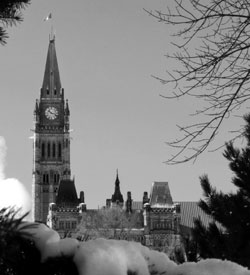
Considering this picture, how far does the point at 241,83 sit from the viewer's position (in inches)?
230

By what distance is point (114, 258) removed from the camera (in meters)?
2.16

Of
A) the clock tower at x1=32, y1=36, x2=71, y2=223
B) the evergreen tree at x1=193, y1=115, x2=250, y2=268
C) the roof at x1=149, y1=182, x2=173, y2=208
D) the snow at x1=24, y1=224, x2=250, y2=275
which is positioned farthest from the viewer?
the clock tower at x1=32, y1=36, x2=71, y2=223

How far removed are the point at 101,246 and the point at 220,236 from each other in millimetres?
7038

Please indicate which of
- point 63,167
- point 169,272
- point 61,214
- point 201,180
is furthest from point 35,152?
point 169,272

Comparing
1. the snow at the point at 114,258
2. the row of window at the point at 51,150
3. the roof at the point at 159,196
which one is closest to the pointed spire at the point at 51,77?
the row of window at the point at 51,150

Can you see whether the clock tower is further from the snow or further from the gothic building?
the snow

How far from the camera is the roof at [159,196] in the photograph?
80188 mm

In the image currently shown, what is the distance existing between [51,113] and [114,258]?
324 feet

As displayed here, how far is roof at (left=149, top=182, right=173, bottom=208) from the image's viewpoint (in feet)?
263

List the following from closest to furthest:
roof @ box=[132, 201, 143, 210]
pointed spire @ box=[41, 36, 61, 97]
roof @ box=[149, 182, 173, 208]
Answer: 1. roof @ box=[149, 182, 173, 208]
2. roof @ box=[132, 201, 143, 210]
3. pointed spire @ box=[41, 36, 61, 97]

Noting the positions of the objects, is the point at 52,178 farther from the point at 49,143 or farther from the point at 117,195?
the point at 117,195

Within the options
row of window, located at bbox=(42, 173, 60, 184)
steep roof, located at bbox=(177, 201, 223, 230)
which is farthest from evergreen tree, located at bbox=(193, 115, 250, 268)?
row of window, located at bbox=(42, 173, 60, 184)

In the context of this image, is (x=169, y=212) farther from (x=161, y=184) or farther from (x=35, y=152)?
(x=35, y=152)

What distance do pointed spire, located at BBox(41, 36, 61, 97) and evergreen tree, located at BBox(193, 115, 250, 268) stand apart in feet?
306
